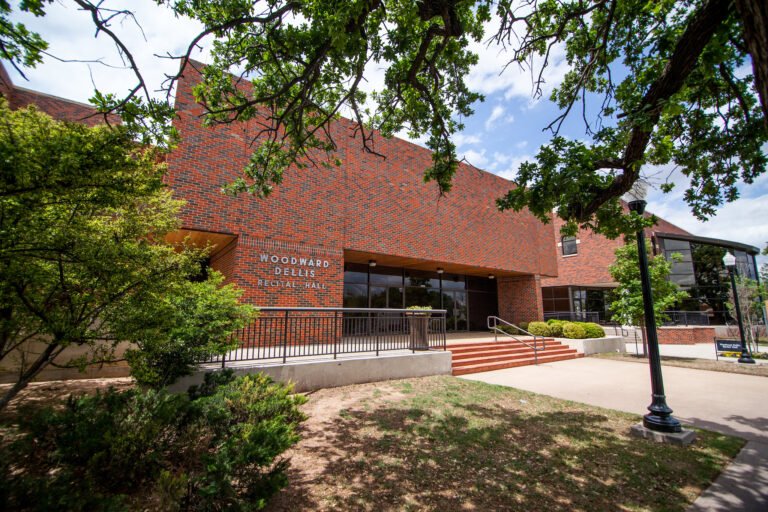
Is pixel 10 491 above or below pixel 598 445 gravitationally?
above

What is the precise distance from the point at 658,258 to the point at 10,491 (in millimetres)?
A: 18545

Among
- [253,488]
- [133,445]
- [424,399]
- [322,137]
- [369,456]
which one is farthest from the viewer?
[322,137]

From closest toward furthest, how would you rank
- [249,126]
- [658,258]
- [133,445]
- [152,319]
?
[133,445], [152,319], [249,126], [658,258]

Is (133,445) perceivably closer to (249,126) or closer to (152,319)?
(152,319)

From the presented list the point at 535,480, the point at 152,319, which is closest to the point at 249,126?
the point at 152,319

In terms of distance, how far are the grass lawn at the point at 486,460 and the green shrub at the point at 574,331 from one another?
9.13 meters

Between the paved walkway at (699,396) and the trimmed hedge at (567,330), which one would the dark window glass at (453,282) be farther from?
the paved walkway at (699,396)

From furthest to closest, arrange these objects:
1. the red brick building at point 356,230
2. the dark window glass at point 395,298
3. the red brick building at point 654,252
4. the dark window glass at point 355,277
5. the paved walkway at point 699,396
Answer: the red brick building at point 654,252, the dark window glass at point 395,298, the dark window glass at point 355,277, the red brick building at point 356,230, the paved walkway at point 699,396

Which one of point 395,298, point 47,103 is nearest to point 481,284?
point 395,298

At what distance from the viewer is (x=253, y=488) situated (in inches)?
103

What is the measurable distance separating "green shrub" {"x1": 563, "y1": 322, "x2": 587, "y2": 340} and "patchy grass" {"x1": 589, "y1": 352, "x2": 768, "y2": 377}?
0.92m

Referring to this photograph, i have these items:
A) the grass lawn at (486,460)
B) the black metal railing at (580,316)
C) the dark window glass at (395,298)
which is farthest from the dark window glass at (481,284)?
the grass lawn at (486,460)

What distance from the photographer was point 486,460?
13.3ft

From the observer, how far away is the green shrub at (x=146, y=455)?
2090 mm
